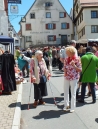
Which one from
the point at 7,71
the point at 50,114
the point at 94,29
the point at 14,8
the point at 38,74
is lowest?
the point at 50,114

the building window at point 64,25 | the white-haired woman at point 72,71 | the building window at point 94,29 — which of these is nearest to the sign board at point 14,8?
the building window at point 94,29

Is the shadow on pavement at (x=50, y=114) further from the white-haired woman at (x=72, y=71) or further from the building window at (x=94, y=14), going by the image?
the building window at (x=94, y=14)

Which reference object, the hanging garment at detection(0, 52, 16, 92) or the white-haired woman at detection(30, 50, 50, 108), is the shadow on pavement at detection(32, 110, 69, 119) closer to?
the white-haired woman at detection(30, 50, 50, 108)

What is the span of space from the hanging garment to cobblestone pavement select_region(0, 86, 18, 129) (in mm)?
342

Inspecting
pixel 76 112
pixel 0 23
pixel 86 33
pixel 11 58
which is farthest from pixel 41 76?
pixel 86 33

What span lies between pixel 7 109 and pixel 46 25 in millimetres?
46396

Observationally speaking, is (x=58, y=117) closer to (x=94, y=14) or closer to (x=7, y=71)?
(x=7, y=71)

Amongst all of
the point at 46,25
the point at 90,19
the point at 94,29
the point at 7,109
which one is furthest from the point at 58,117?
the point at 46,25

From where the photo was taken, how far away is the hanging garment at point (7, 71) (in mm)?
8672

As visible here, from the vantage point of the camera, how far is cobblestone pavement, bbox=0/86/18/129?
17.5 feet

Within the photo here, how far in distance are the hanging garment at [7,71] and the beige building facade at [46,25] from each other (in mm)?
42799

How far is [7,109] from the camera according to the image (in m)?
6.60

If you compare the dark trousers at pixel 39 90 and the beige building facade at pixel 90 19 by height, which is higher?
the beige building facade at pixel 90 19

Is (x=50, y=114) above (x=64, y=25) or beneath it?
beneath
